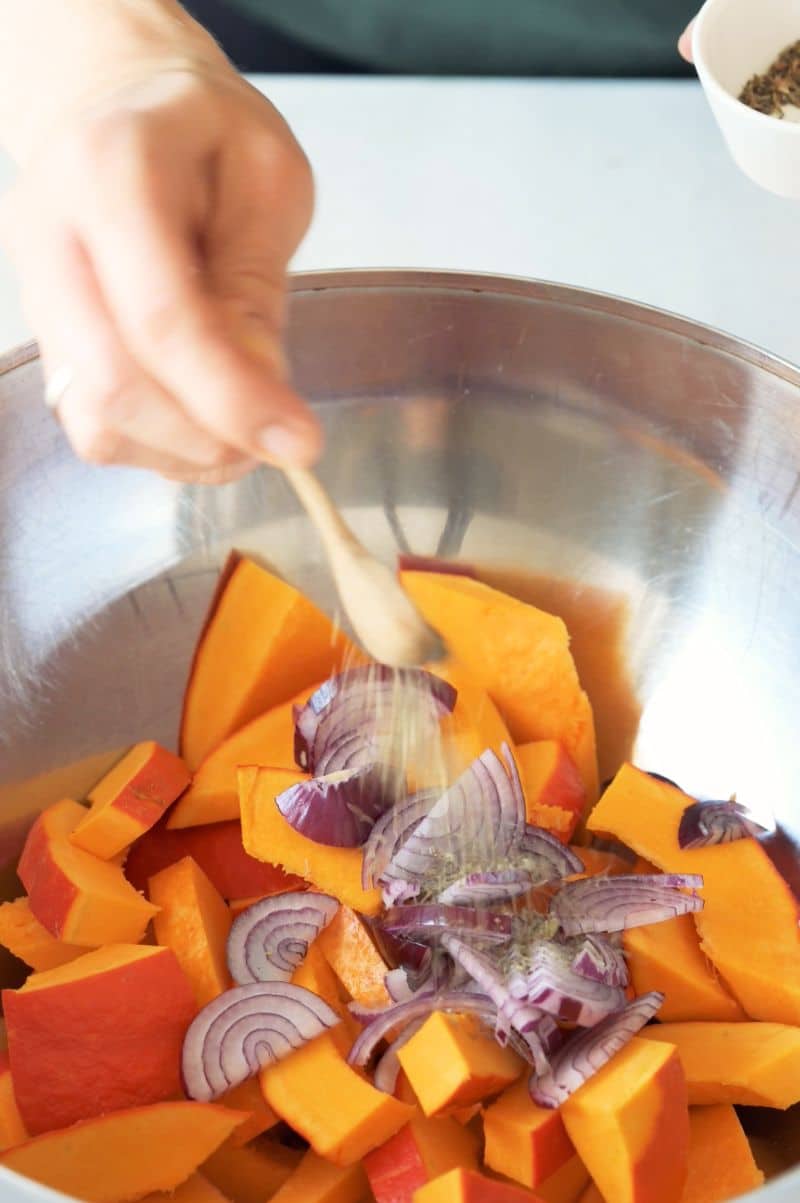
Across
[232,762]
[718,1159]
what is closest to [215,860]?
[232,762]

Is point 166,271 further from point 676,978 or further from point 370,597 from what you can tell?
point 676,978

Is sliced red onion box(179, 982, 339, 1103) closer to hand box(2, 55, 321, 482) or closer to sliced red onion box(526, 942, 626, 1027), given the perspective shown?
sliced red onion box(526, 942, 626, 1027)

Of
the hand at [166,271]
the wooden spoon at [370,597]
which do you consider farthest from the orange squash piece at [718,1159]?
the hand at [166,271]

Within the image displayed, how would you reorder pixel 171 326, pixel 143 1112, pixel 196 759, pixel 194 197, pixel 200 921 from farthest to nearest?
pixel 196 759 < pixel 200 921 < pixel 143 1112 < pixel 194 197 < pixel 171 326

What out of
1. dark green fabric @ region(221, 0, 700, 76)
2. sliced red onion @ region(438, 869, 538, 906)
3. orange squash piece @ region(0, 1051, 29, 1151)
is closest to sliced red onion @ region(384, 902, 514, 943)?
sliced red onion @ region(438, 869, 538, 906)

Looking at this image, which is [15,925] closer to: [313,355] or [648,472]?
[313,355]

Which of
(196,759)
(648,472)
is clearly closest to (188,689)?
(196,759)

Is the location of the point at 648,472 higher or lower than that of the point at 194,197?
lower
